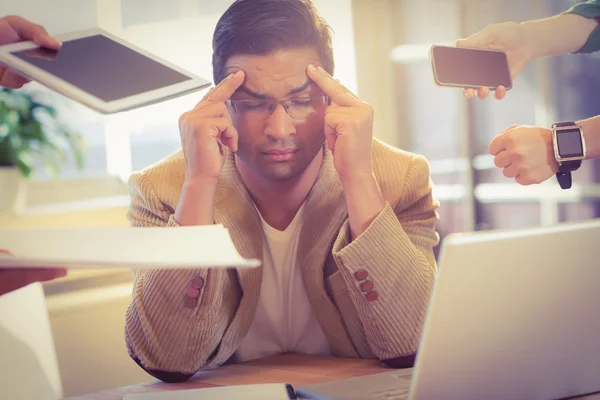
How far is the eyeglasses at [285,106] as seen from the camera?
149 cm

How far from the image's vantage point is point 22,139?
2.21 metres

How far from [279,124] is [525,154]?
1.74ft

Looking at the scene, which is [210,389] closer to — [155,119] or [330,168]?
[330,168]

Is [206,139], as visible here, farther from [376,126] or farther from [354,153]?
[376,126]

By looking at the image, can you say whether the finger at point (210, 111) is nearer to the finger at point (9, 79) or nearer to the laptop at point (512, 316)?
the finger at point (9, 79)

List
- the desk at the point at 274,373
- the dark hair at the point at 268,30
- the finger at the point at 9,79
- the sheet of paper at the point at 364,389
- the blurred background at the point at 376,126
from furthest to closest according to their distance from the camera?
the blurred background at the point at 376,126
the dark hair at the point at 268,30
the finger at the point at 9,79
the desk at the point at 274,373
the sheet of paper at the point at 364,389

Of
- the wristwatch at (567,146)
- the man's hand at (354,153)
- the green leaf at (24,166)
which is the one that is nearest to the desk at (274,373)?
the man's hand at (354,153)

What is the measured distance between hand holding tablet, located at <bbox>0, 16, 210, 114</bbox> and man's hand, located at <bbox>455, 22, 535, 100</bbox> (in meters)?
0.89

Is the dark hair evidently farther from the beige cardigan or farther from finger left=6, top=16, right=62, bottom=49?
finger left=6, top=16, right=62, bottom=49

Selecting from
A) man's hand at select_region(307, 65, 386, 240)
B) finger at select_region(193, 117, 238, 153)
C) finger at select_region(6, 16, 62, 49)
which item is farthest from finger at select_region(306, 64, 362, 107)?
finger at select_region(6, 16, 62, 49)

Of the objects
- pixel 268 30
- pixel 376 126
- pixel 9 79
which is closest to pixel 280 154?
pixel 268 30

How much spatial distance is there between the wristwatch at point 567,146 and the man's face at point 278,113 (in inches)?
20.1

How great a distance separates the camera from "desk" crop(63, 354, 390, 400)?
104 cm

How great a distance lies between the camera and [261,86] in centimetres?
149
